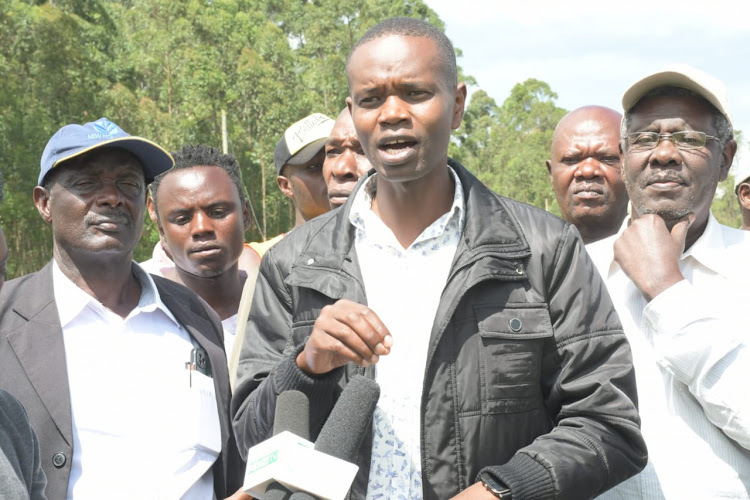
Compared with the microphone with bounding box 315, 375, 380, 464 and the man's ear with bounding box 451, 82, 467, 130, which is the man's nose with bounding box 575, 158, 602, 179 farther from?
the microphone with bounding box 315, 375, 380, 464

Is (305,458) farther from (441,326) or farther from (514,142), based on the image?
(514,142)

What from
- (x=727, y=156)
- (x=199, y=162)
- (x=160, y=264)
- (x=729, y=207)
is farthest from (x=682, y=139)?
(x=729, y=207)

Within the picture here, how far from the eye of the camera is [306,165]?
5.77 meters

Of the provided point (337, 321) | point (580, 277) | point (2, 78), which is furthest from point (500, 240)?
point (2, 78)

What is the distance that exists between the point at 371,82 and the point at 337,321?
3.11 feet

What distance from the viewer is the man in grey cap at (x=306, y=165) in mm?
5723

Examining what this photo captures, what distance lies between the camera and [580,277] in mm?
2746

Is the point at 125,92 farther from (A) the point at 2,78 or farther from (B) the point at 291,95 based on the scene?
(A) the point at 2,78

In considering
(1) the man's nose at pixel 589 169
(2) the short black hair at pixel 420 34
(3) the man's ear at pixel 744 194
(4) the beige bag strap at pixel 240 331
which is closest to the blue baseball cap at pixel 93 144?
(4) the beige bag strap at pixel 240 331

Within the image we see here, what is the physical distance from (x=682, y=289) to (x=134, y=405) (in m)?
2.02

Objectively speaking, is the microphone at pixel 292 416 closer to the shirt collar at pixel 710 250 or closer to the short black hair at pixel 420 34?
the short black hair at pixel 420 34

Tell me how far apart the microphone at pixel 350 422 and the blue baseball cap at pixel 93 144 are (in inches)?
76.9

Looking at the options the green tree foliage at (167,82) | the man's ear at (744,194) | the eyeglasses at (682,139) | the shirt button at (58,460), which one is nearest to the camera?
the shirt button at (58,460)

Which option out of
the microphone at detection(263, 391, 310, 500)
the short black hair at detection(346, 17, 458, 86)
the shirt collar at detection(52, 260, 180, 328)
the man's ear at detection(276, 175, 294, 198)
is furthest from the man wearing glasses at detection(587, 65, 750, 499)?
the man's ear at detection(276, 175, 294, 198)
